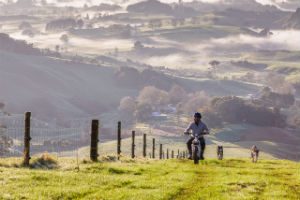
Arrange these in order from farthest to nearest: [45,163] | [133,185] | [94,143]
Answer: [94,143] < [45,163] < [133,185]

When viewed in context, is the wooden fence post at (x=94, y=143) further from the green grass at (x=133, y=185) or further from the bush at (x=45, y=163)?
the green grass at (x=133, y=185)

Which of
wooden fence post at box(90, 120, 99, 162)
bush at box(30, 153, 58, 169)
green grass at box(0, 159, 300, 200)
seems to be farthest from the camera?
wooden fence post at box(90, 120, 99, 162)

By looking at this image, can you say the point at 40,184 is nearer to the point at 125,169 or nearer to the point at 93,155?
the point at 125,169

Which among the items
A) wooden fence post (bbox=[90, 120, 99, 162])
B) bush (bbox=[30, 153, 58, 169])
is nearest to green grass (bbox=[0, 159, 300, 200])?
bush (bbox=[30, 153, 58, 169])

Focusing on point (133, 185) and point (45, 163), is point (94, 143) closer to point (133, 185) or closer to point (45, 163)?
point (45, 163)

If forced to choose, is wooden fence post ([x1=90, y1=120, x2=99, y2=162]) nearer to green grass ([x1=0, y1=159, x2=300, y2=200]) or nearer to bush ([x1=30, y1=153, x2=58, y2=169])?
bush ([x1=30, y1=153, x2=58, y2=169])

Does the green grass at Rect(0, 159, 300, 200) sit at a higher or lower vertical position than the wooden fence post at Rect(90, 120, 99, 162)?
lower

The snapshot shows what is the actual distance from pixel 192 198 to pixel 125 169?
10.1 meters

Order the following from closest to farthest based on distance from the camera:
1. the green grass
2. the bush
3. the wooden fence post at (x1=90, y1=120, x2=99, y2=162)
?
the green grass → the bush → the wooden fence post at (x1=90, y1=120, x2=99, y2=162)

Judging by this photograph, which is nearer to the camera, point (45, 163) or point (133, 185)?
point (133, 185)

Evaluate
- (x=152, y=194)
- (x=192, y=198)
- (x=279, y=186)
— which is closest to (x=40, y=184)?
(x=152, y=194)

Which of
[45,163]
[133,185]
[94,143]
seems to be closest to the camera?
[133,185]

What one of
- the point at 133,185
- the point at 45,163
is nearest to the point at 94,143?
the point at 45,163

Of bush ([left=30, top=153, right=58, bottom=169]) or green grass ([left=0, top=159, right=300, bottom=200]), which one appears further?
bush ([left=30, top=153, right=58, bottom=169])
